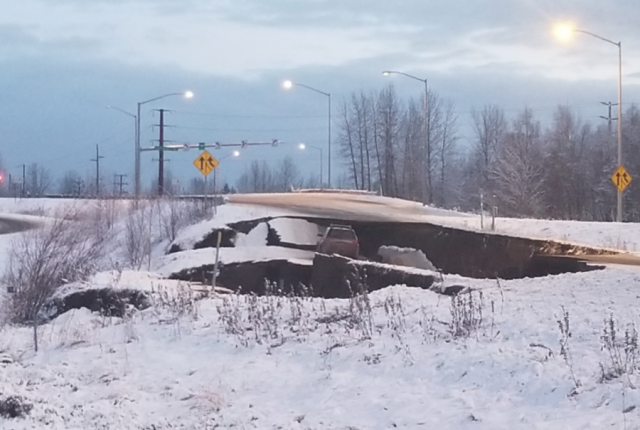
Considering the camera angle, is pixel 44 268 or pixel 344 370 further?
pixel 44 268

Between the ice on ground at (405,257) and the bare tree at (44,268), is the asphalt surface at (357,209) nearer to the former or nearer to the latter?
the ice on ground at (405,257)

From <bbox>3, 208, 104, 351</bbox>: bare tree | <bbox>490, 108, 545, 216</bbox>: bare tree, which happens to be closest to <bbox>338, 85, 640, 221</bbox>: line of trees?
<bbox>490, 108, 545, 216</bbox>: bare tree

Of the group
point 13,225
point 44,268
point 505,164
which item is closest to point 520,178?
point 505,164

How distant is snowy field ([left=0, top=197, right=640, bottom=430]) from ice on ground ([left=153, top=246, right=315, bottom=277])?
11.1 meters

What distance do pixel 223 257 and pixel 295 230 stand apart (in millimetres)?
5772

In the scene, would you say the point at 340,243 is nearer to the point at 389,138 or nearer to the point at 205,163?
the point at 205,163

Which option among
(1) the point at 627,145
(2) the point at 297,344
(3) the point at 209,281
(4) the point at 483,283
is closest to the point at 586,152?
(1) the point at 627,145

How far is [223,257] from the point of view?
2820cm

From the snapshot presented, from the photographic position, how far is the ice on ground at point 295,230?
1286 inches

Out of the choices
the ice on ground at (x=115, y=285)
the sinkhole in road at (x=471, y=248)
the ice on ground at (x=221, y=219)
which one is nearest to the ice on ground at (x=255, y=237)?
the sinkhole in road at (x=471, y=248)

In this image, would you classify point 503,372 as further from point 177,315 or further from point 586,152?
point 586,152

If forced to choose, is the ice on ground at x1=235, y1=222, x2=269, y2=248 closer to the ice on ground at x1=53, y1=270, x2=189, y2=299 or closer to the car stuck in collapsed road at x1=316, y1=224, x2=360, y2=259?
the car stuck in collapsed road at x1=316, y1=224, x2=360, y2=259

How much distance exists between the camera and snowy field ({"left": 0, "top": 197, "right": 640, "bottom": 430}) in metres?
8.70

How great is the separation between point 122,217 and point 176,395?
32230mm
